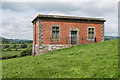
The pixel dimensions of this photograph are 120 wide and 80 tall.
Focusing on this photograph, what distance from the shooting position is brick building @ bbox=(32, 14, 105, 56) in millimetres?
23359

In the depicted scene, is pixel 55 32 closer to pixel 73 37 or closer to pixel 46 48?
pixel 46 48

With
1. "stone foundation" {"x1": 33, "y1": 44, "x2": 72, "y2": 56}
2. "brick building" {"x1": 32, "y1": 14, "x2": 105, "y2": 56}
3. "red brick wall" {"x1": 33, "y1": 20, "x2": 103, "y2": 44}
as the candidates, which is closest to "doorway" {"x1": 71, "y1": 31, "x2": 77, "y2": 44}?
"brick building" {"x1": 32, "y1": 14, "x2": 105, "y2": 56}

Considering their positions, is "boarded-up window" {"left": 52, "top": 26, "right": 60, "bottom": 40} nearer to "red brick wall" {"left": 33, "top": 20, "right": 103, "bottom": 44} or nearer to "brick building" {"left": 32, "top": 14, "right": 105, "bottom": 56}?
"brick building" {"left": 32, "top": 14, "right": 105, "bottom": 56}

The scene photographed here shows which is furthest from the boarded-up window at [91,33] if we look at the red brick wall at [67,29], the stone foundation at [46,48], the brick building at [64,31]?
the stone foundation at [46,48]

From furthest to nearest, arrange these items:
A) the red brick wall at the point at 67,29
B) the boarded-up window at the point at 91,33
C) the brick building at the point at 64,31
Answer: the boarded-up window at the point at 91,33
the red brick wall at the point at 67,29
the brick building at the point at 64,31

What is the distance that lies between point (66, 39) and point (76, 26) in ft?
9.66

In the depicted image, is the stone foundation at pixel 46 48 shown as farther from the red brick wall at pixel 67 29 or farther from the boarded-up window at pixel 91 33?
the boarded-up window at pixel 91 33

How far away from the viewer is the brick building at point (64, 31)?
2336 centimetres

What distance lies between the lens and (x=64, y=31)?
80.8 ft

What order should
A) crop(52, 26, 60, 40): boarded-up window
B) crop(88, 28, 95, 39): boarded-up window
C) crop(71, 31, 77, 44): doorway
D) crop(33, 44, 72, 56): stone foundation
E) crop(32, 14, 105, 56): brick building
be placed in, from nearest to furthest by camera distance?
crop(33, 44, 72, 56): stone foundation, crop(32, 14, 105, 56): brick building, crop(52, 26, 60, 40): boarded-up window, crop(71, 31, 77, 44): doorway, crop(88, 28, 95, 39): boarded-up window

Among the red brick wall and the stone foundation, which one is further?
the red brick wall

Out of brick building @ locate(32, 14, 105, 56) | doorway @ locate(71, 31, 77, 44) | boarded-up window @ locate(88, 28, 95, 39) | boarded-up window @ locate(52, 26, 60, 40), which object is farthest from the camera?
Result: boarded-up window @ locate(88, 28, 95, 39)

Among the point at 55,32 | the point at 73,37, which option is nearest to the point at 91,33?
the point at 73,37

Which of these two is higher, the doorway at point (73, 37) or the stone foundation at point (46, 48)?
the doorway at point (73, 37)
